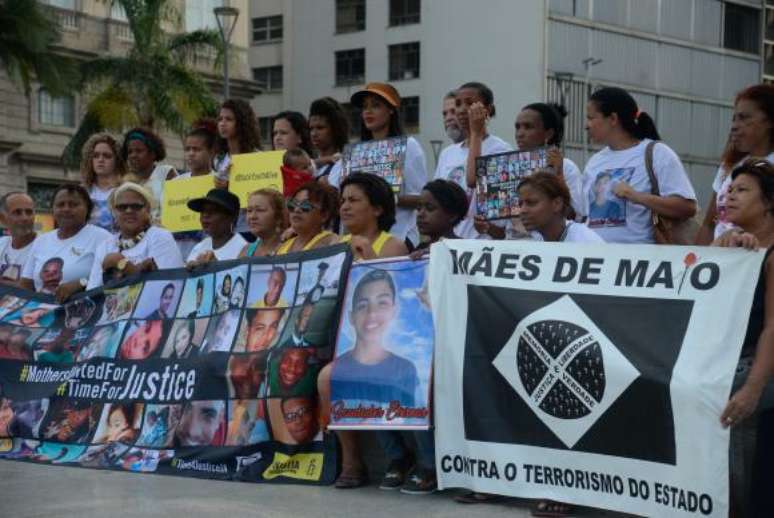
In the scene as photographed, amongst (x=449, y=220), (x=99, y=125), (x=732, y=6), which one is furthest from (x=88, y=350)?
(x=732, y=6)

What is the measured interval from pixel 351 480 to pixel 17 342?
3.34 metres

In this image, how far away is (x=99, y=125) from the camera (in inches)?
1411

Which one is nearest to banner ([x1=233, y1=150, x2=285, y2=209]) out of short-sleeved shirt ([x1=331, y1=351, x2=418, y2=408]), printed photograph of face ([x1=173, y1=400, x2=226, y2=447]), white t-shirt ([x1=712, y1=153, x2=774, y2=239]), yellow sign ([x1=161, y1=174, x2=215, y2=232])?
yellow sign ([x1=161, y1=174, x2=215, y2=232])

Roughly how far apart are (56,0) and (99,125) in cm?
722

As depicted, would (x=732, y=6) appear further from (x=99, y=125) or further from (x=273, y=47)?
(x=99, y=125)

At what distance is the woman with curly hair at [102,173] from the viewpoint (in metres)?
10.6

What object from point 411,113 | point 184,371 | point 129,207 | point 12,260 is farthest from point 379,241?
point 411,113

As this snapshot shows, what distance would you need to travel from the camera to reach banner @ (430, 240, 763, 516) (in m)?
6.04

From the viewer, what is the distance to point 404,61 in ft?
178

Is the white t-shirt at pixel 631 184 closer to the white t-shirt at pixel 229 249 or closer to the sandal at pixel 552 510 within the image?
the sandal at pixel 552 510

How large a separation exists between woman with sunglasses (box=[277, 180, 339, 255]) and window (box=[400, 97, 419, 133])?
1768 inches

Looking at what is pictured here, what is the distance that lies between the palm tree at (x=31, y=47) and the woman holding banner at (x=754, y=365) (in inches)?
1092

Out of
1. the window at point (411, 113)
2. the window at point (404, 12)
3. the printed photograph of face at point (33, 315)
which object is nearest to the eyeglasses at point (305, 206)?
the printed photograph of face at point (33, 315)

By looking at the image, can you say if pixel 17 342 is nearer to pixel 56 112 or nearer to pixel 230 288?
pixel 230 288
